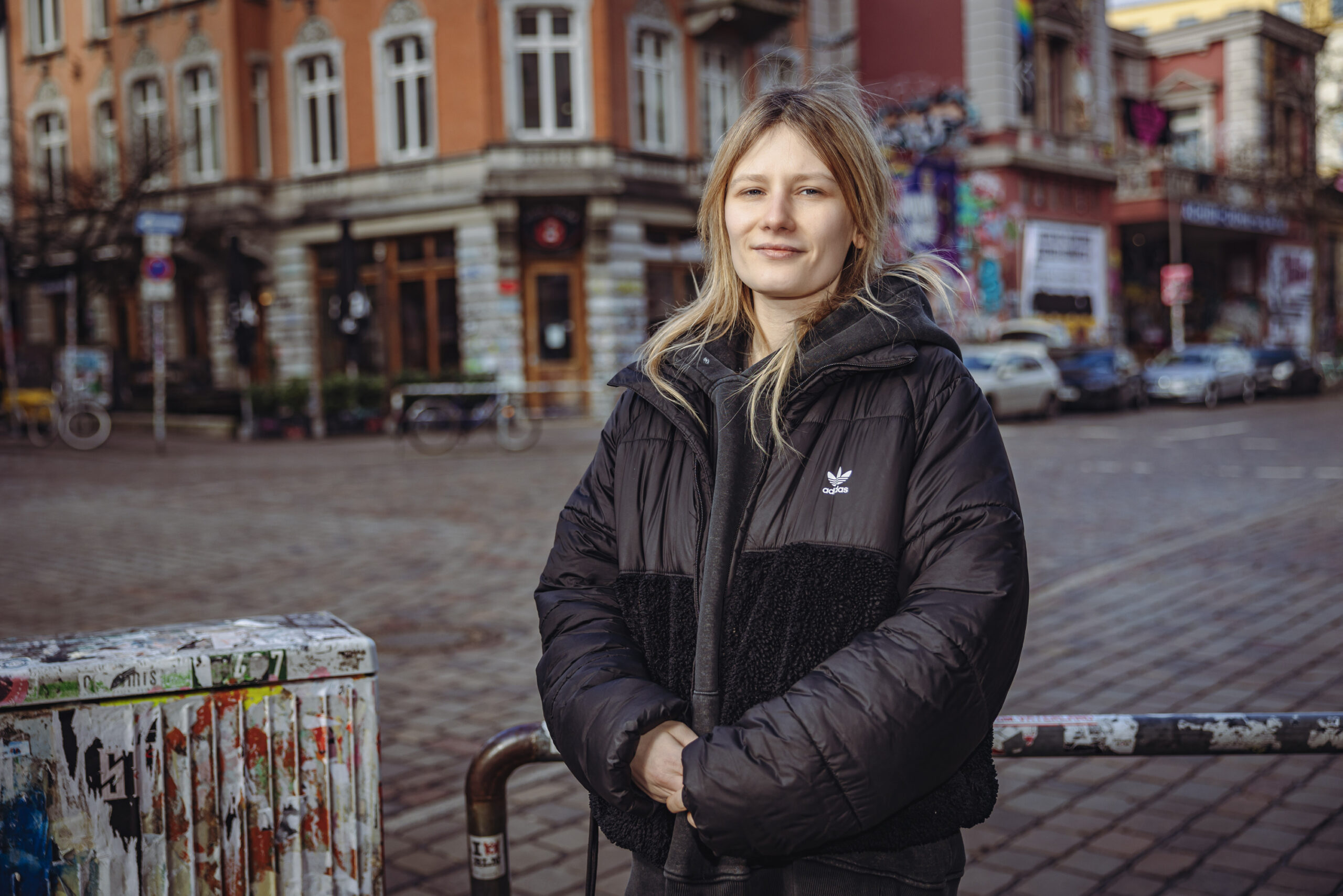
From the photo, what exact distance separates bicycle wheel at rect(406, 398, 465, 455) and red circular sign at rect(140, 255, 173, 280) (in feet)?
13.2

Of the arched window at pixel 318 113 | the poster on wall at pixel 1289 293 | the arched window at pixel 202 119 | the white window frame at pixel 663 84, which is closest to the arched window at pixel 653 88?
the white window frame at pixel 663 84

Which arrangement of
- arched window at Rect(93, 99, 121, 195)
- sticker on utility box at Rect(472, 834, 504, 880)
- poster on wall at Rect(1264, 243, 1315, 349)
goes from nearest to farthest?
1. sticker on utility box at Rect(472, 834, 504, 880)
2. arched window at Rect(93, 99, 121, 195)
3. poster on wall at Rect(1264, 243, 1315, 349)

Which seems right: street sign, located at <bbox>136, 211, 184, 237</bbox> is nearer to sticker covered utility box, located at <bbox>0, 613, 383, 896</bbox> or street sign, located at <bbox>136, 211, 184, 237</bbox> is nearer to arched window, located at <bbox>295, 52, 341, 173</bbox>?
arched window, located at <bbox>295, 52, 341, 173</bbox>

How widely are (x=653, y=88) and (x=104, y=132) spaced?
47.0ft

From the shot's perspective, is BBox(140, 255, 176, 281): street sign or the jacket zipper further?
BBox(140, 255, 176, 281): street sign

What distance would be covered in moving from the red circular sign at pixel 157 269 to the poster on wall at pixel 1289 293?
39.8 m

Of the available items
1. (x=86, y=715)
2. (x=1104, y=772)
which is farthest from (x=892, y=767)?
(x=1104, y=772)

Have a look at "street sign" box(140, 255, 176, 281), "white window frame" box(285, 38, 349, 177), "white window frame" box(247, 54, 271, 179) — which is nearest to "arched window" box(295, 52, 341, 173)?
"white window frame" box(285, 38, 349, 177)

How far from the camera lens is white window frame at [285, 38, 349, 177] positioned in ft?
88.9

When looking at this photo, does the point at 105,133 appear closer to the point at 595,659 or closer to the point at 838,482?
the point at 595,659

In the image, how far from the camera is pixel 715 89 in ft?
90.7

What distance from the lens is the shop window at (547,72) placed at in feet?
82.7

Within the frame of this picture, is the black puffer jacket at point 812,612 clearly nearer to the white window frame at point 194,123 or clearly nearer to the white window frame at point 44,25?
the white window frame at point 194,123

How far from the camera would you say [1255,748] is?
2260mm
